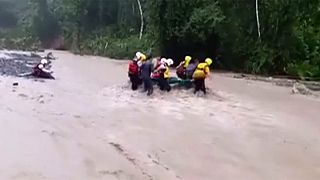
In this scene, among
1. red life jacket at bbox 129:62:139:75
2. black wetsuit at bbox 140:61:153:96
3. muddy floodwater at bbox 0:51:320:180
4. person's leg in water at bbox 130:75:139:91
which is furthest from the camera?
person's leg in water at bbox 130:75:139:91

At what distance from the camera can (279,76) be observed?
78.3 ft

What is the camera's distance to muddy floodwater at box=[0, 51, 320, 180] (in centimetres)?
729

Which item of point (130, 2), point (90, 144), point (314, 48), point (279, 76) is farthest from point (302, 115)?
point (130, 2)

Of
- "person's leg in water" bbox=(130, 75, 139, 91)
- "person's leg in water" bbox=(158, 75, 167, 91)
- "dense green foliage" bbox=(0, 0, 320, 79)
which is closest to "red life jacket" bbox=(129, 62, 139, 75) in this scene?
"person's leg in water" bbox=(130, 75, 139, 91)

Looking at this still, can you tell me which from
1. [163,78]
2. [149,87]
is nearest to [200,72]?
[163,78]

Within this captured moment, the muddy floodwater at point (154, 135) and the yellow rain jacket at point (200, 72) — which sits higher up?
the yellow rain jacket at point (200, 72)

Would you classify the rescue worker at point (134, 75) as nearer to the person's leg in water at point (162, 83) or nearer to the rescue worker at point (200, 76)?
the person's leg in water at point (162, 83)

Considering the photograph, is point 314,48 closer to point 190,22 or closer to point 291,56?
point 291,56

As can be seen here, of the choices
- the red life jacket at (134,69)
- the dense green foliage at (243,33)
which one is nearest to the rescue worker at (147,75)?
the red life jacket at (134,69)

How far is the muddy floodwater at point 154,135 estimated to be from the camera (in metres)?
7.29

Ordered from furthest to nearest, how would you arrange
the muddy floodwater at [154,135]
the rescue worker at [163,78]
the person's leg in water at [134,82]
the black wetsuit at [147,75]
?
1. the person's leg in water at [134,82]
2. the rescue worker at [163,78]
3. the black wetsuit at [147,75]
4. the muddy floodwater at [154,135]

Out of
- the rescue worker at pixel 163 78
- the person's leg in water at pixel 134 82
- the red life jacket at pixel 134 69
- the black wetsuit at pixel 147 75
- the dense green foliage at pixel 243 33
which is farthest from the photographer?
the dense green foliage at pixel 243 33

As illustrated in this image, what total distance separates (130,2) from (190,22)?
17181 mm

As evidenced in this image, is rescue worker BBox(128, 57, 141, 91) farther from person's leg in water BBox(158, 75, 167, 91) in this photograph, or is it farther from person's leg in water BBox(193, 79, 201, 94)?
person's leg in water BBox(193, 79, 201, 94)
